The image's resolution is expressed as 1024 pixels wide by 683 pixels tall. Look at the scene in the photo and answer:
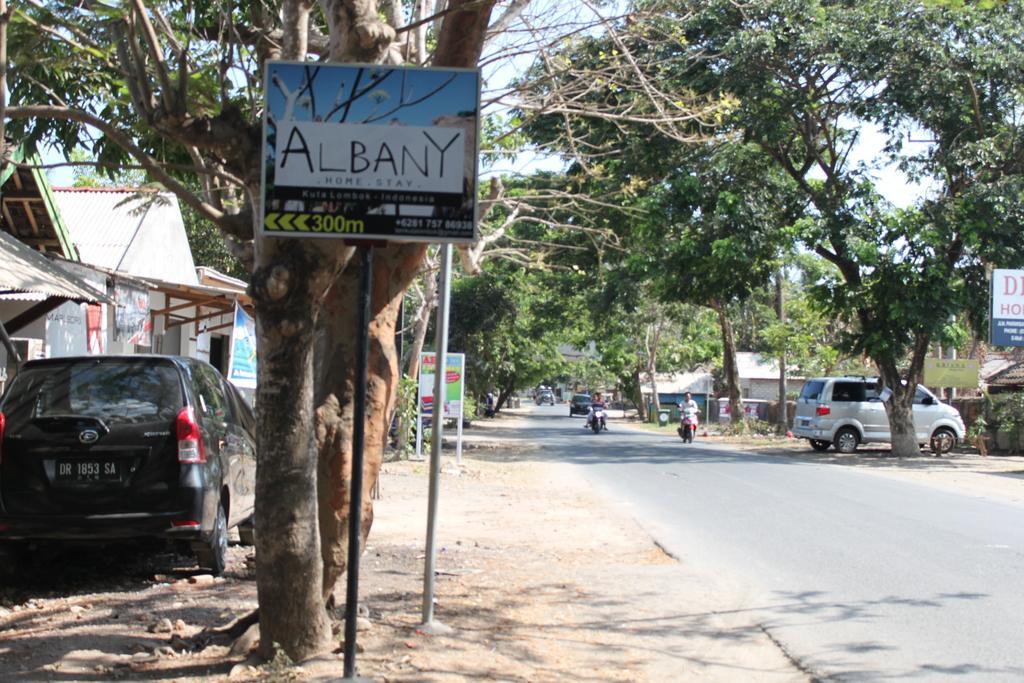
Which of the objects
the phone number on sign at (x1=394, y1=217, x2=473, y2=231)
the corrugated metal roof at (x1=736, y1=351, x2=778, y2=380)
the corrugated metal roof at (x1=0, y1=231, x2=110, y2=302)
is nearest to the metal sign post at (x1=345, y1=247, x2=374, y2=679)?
the phone number on sign at (x1=394, y1=217, x2=473, y2=231)

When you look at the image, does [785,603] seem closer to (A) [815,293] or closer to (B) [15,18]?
(B) [15,18]

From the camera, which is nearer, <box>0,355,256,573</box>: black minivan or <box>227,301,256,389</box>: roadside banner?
<box>0,355,256,573</box>: black minivan

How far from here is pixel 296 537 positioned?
5555mm

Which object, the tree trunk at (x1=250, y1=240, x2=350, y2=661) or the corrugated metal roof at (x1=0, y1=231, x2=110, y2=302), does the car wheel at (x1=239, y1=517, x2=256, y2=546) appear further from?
the tree trunk at (x1=250, y1=240, x2=350, y2=661)

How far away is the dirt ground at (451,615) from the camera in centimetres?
587

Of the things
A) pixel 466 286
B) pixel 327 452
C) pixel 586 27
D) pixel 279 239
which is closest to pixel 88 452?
pixel 327 452

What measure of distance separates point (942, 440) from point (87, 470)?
2578cm

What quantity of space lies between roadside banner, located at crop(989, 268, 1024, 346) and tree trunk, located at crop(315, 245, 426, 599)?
20.7 m

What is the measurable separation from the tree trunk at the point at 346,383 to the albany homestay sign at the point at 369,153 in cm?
139

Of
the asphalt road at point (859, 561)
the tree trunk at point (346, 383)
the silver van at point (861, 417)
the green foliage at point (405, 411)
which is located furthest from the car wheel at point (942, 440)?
the tree trunk at point (346, 383)

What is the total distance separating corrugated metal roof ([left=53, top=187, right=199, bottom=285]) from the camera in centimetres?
1894

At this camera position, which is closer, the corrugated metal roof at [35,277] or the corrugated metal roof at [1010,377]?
the corrugated metal roof at [35,277]

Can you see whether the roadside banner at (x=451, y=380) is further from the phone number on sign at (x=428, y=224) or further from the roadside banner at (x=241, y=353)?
the phone number on sign at (x=428, y=224)

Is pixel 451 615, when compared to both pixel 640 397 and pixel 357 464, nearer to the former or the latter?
pixel 357 464
